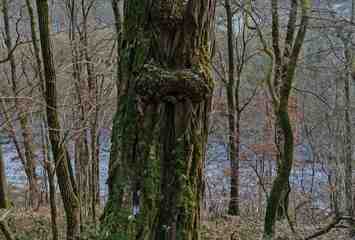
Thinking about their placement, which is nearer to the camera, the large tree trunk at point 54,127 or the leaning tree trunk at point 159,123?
the leaning tree trunk at point 159,123

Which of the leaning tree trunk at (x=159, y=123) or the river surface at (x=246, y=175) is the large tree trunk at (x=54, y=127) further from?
the river surface at (x=246, y=175)

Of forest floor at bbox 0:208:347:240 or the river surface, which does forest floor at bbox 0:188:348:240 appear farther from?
the river surface

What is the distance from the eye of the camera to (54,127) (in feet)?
11.9

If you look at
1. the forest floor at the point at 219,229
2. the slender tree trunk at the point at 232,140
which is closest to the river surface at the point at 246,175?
the slender tree trunk at the point at 232,140

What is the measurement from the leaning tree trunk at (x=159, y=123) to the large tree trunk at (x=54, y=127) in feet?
4.85

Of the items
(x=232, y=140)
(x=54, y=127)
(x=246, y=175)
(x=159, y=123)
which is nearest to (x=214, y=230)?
(x=232, y=140)

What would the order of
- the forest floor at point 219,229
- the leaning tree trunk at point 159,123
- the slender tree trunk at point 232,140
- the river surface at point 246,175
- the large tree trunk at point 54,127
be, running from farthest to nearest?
the river surface at point 246,175, the slender tree trunk at point 232,140, the forest floor at point 219,229, the large tree trunk at point 54,127, the leaning tree trunk at point 159,123

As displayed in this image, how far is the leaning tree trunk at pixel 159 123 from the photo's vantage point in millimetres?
1950

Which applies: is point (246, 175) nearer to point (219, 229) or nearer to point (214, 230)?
point (219, 229)

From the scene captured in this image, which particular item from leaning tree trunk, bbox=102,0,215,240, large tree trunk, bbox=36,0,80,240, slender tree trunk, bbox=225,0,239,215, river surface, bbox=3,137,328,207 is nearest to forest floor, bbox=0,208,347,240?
slender tree trunk, bbox=225,0,239,215

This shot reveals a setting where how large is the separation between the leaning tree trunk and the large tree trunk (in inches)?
58.2

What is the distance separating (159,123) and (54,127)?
1926 millimetres

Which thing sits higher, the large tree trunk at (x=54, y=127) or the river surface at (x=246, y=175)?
the large tree trunk at (x=54, y=127)

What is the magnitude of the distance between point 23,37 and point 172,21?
10.1 meters
